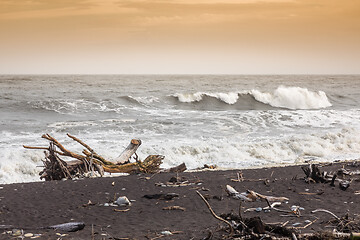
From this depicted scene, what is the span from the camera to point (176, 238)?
173 inches

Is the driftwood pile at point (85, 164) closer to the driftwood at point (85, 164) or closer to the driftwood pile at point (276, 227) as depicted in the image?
the driftwood at point (85, 164)

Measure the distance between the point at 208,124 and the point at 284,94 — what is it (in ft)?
61.9

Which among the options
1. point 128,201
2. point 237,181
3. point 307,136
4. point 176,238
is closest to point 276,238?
point 176,238

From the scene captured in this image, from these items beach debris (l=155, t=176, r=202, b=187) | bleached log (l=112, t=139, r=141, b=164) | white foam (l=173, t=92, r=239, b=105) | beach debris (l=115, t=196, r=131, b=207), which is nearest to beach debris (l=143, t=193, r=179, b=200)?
→ beach debris (l=115, t=196, r=131, b=207)

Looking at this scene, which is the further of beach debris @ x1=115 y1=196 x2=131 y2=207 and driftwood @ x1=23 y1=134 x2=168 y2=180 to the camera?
driftwood @ x1=23 y1=134 x2=168 y2=180

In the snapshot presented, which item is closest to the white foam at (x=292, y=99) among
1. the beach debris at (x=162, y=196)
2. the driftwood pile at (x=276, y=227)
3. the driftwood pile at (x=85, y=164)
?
the driftwood pile at (x=85, y=164)

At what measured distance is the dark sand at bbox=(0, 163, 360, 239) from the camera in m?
4.82

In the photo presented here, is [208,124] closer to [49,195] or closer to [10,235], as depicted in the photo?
[49,195]

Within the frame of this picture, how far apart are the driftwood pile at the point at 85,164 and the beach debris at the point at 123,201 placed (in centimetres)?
258

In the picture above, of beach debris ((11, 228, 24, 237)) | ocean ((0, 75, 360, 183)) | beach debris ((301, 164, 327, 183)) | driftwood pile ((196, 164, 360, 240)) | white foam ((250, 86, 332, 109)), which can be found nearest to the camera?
driftwood pile ((196, 164, 360, 240))

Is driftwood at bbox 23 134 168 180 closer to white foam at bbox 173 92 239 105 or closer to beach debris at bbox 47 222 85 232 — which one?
beach debris at bbox 47 222 85 232

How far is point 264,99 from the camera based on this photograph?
37.2m

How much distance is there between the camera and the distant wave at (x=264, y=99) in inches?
1367

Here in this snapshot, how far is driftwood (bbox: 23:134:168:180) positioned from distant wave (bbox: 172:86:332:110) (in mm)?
24413
